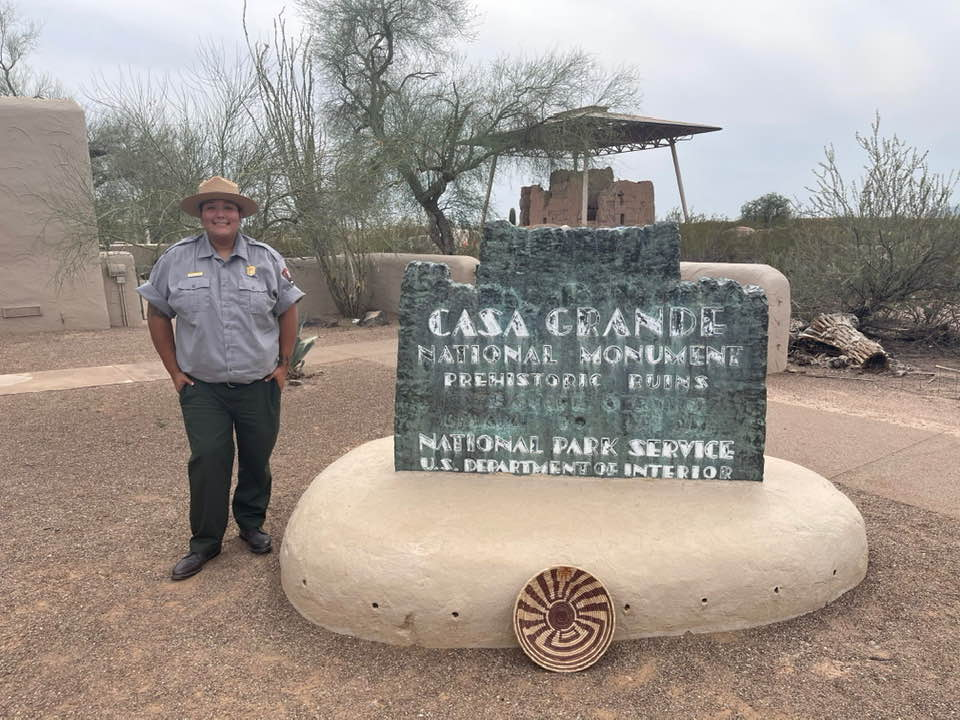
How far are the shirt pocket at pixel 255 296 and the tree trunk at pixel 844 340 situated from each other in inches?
321

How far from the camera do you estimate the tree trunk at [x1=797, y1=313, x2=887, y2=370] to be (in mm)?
9109

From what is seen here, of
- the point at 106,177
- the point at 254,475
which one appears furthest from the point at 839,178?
the point at 106,177

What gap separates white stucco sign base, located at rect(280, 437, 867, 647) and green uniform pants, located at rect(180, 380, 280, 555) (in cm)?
45

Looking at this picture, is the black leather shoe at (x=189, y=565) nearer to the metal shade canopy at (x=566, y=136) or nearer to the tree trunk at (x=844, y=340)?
the tree trunk at (x=844, y=340)

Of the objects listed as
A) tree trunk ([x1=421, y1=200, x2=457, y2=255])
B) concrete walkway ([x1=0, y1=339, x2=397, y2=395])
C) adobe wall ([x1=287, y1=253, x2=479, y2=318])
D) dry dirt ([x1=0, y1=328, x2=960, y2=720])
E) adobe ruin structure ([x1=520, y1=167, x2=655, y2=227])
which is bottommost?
dry dirt ([x1=0, y1=328, x2=960, y2=720])

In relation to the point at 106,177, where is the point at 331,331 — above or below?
below

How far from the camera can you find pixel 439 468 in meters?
3.52

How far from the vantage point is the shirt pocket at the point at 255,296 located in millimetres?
3424

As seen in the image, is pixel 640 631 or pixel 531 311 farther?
pixel 531 311

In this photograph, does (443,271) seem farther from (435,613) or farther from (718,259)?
(718,259)

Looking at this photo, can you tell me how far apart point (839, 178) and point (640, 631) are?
10.5 m

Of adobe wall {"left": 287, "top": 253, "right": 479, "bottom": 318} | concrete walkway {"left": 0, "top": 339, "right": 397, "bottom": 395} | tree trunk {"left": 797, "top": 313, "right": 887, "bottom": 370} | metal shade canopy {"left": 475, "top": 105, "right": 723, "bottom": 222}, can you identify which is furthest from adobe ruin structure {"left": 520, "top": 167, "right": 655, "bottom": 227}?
concrete walkway {"left": 0, "top": 339, "right": 397, "bottom": 395}

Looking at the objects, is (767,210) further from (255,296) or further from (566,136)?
(255,296)

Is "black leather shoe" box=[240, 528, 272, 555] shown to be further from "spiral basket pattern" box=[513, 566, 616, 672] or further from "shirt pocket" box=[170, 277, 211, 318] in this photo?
"spiral basket pattern" box=[513, 566, 616, 672]
